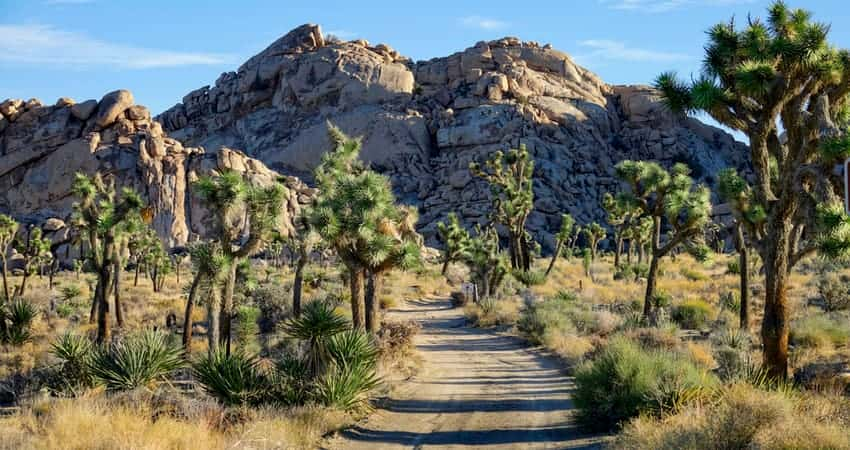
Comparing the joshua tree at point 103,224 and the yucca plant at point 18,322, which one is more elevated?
the joshua tree at point 103,224

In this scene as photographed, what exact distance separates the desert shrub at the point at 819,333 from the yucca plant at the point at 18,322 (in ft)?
75.0

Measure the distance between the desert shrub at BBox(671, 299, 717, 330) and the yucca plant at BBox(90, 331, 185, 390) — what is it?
49.3ft

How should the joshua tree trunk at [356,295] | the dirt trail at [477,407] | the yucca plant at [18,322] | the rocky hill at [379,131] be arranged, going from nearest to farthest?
the dirt trail at [477,407]
the joshua tree trunk at [356,295]
the yucca plant at [18,322]
the rocky hill at [379,131]

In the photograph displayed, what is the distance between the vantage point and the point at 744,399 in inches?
284

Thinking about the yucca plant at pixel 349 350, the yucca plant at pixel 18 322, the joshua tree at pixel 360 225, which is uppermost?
the joshua tree at pixel 360 225

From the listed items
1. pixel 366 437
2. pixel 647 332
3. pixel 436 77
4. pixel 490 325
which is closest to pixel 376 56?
pixel 436 77

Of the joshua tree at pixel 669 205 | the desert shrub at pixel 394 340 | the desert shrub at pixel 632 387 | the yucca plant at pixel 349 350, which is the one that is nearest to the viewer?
the desert shrub at pixel 632 387

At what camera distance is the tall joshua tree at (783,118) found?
10.4 metres

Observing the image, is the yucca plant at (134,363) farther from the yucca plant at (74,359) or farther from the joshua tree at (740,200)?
the joshua tree at (740,200)

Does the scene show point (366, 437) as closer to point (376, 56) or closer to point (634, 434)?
point (634, 434)

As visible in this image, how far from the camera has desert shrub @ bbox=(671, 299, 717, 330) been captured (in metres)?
21.2

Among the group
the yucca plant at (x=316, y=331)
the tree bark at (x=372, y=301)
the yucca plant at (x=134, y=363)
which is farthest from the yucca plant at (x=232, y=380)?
the tree bark at (x=372, y=301)

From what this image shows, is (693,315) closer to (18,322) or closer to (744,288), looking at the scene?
(744,288)

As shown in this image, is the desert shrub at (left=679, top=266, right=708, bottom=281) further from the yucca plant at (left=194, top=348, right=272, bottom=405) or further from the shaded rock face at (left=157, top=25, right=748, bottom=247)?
the shaded rock face at (left=157, top=25, right=748, bottom=247)
